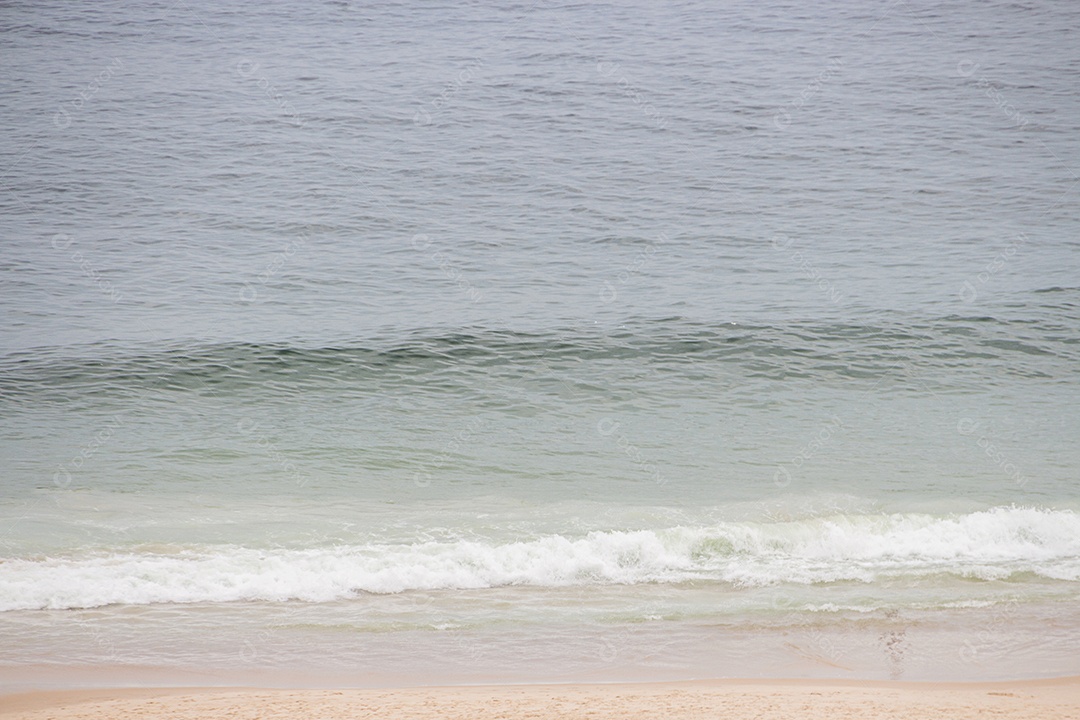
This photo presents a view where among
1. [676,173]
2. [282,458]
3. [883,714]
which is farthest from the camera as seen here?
[676,173]

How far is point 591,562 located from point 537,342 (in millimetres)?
7877

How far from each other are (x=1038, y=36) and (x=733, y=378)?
20134 millimetres

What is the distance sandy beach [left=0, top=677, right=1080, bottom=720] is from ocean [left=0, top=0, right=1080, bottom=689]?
15.5 inches

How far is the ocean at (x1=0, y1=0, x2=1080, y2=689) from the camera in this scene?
344 inches

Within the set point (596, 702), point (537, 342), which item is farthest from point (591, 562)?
point (537, 342)

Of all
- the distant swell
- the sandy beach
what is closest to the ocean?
the distant swell

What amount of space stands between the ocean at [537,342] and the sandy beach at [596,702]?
0.39 meters

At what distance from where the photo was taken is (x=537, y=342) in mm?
17391

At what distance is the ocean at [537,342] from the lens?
28.7ft

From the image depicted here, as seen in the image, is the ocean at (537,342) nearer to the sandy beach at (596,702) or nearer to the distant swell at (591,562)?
the distant swell at (591,562)

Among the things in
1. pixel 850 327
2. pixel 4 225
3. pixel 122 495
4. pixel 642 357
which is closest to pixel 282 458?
pixel 122 495

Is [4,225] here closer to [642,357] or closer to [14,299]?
[14,299]

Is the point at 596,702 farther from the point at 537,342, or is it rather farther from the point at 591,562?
the point at 537,342

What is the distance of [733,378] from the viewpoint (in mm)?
16094
